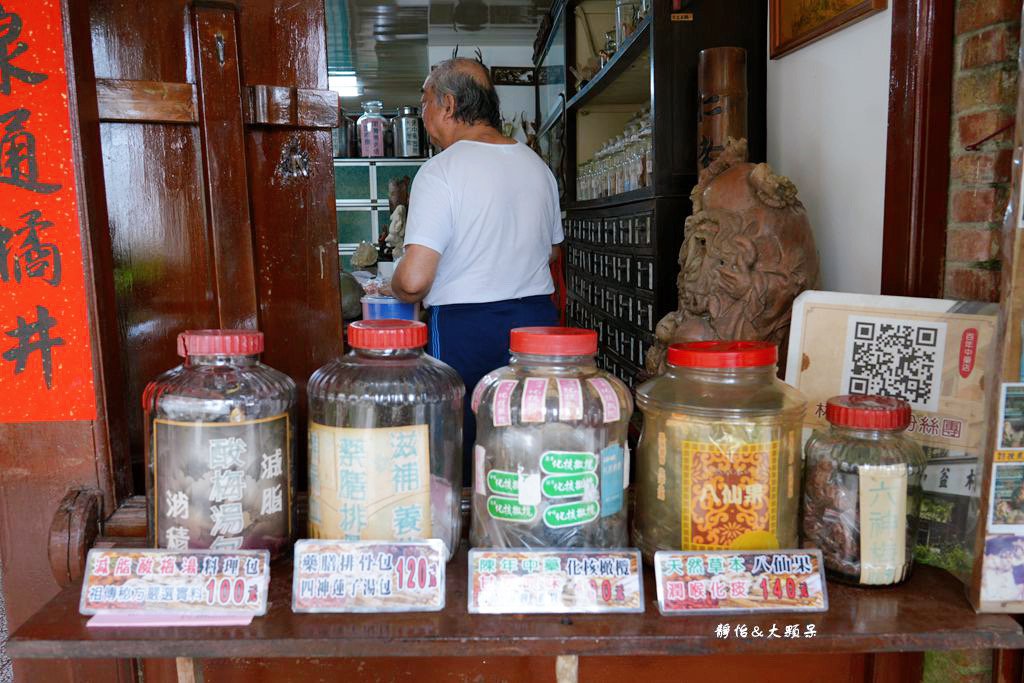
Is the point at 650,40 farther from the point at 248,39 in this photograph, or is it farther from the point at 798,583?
the point at 798,583

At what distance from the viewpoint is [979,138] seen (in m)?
1.12

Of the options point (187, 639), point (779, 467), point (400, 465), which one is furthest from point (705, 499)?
point (187, 639)

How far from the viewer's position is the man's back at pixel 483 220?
187 cm

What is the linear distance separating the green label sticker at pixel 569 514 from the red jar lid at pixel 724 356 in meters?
0.20

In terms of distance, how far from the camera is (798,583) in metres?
0.82

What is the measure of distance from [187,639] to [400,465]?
28 centimetres

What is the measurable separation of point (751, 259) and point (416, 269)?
2.63ft

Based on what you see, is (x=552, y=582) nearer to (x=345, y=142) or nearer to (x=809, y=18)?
(x=809, y=18)

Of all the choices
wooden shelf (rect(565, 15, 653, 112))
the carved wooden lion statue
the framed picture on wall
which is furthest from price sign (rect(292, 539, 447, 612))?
wooden shelf (rect(565, 15, 653, 112))

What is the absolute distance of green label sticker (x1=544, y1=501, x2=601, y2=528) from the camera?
852mm

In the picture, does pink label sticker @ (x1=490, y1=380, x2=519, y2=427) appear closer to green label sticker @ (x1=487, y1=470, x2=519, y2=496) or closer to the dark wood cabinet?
green label sticker @ (x1=487, y1=470, x2=519, y2=496)

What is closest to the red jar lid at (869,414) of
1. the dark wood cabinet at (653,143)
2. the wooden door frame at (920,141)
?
the wooden door frame at (920,141)

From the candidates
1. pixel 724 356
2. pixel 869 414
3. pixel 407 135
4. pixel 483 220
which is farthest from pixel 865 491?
pixel 407 135

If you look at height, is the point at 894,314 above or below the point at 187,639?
above
